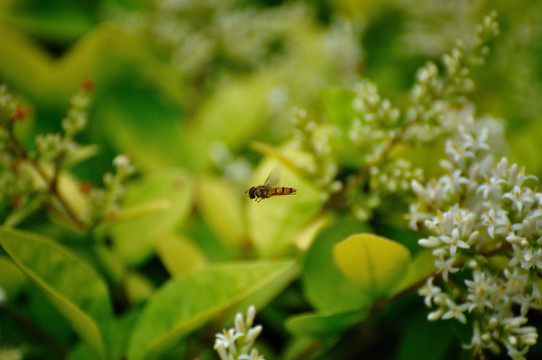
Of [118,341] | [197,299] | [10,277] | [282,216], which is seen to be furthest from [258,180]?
[10,277]

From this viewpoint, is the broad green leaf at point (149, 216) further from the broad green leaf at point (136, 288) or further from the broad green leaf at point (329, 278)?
the broad green leaf at point (329, 278)

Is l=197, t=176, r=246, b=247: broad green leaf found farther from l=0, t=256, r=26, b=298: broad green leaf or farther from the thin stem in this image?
l=0, t=256, r=26, b=298: broad green leaf

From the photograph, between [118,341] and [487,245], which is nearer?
[487,245]

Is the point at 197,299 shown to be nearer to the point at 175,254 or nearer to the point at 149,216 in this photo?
the point at 175,254

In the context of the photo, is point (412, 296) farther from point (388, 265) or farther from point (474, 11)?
point (474, 11)

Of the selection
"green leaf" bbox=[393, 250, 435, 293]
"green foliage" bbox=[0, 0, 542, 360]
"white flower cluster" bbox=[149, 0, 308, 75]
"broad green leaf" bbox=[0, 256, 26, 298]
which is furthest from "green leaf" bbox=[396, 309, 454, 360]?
"white flower cluster" bbox=[149, 0, 308, 75]

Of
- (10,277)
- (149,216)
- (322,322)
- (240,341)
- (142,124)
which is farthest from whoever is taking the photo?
(142,124)
